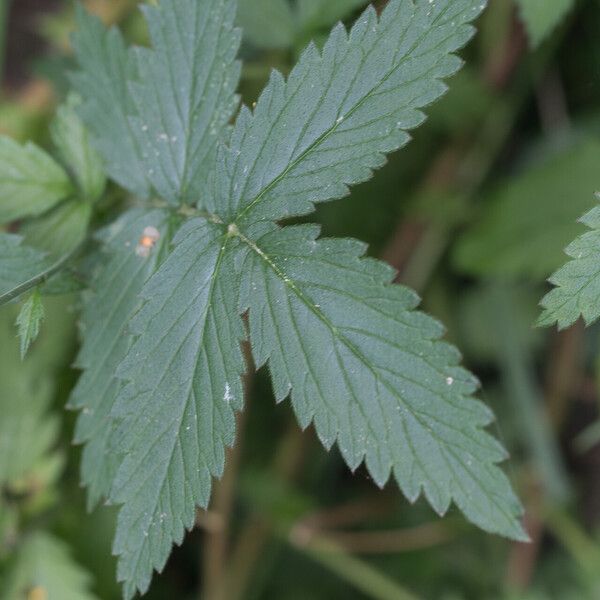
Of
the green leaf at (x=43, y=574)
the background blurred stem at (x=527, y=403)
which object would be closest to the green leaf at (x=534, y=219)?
the background blurred stem at (x=527, y=403)

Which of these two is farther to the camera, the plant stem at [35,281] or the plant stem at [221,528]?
the plant stem at [221,528]

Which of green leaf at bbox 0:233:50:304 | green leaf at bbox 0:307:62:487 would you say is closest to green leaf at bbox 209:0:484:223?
green leaf at bbox 0:233:50:304

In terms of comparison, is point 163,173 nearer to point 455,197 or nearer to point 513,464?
point 455,197

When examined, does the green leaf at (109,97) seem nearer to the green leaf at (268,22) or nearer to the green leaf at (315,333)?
the green leaf at (268,22)

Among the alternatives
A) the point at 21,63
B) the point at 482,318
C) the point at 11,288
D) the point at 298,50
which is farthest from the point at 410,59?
the point at 21,63

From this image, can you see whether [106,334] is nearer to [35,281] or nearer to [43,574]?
[35,281]

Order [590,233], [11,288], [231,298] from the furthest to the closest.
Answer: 1. [11,288]
2. [231,298]
3. [590,233]

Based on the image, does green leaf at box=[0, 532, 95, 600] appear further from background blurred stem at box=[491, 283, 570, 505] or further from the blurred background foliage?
background blurred stem at box=[491, 283, 570, 505]
